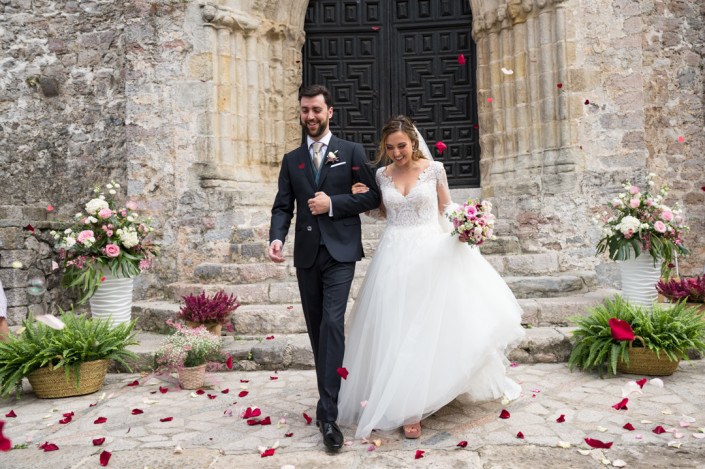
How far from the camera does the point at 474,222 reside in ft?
9.63

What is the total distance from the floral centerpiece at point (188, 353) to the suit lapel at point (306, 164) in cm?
167

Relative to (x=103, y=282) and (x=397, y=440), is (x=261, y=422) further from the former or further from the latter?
(x=103, y=282)

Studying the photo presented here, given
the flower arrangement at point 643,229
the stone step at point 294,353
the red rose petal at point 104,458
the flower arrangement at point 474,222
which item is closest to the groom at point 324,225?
the flower arrangement at point 474,222

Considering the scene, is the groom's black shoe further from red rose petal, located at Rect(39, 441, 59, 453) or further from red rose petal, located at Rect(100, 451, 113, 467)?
red rose petal, located at Rect(39, 441, 59, 453)

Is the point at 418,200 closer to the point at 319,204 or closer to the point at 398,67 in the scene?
the point at 319,204

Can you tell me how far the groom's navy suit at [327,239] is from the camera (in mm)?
2918

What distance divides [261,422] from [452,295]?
4.56 feet

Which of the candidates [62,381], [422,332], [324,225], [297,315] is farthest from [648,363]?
[62,381]

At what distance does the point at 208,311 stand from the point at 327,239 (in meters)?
2.07

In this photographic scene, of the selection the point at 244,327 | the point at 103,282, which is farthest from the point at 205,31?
the point at 244,327

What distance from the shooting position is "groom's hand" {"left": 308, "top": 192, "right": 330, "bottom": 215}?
2957mm

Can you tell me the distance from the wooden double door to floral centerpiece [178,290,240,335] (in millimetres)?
3603

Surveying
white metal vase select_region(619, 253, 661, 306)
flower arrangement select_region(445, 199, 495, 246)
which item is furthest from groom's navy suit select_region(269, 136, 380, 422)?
white metal vase select_region(619, 253, 661, 306)

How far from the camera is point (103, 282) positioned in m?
5.02
